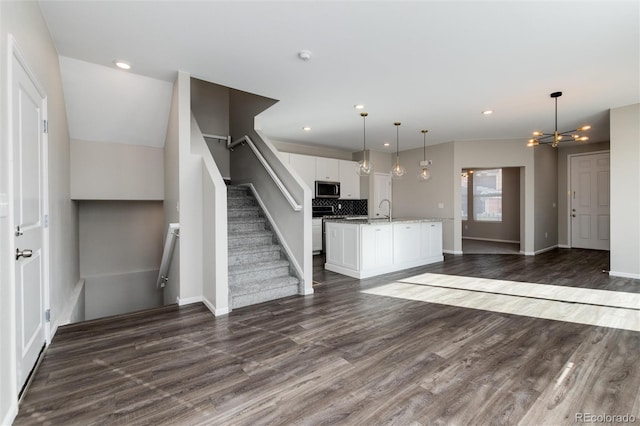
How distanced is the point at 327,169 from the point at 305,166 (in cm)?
68

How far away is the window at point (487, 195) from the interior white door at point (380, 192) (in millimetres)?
3584

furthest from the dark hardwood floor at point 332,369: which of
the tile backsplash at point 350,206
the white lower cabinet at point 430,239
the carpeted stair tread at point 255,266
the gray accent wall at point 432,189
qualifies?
the tile backsplash at point 350,206

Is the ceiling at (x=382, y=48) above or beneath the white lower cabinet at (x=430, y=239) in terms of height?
above

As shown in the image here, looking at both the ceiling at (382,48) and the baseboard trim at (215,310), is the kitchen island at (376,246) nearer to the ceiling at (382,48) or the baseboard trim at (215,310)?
the ceiling at (382,48)

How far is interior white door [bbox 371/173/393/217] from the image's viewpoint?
8422mm

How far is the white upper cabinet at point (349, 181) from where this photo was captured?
8016 mm

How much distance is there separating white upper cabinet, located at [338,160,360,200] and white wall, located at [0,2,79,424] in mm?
5673

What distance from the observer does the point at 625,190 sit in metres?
4.79

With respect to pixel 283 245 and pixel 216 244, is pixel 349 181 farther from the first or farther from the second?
pixel 216 244

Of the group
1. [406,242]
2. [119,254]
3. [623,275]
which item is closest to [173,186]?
[119,254]

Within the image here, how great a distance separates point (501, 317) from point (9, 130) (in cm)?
431

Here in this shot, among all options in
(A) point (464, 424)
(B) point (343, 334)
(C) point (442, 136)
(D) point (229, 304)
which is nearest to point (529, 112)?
(C) point (442, 136)

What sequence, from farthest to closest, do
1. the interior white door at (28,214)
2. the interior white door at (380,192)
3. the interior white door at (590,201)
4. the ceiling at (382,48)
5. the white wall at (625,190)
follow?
the interior white door at (380,192) → the interior white door at (590,201) → the white wall at (625,190) → the ceiling at (382,48) → the interior white door at (28,214)

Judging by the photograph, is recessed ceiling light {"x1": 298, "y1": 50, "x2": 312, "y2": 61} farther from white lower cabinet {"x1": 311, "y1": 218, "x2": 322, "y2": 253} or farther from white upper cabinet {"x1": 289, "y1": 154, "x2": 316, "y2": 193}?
white lower cabinet {"x1": 311, "y1": 218, "x2": 322, "y2": 253}
